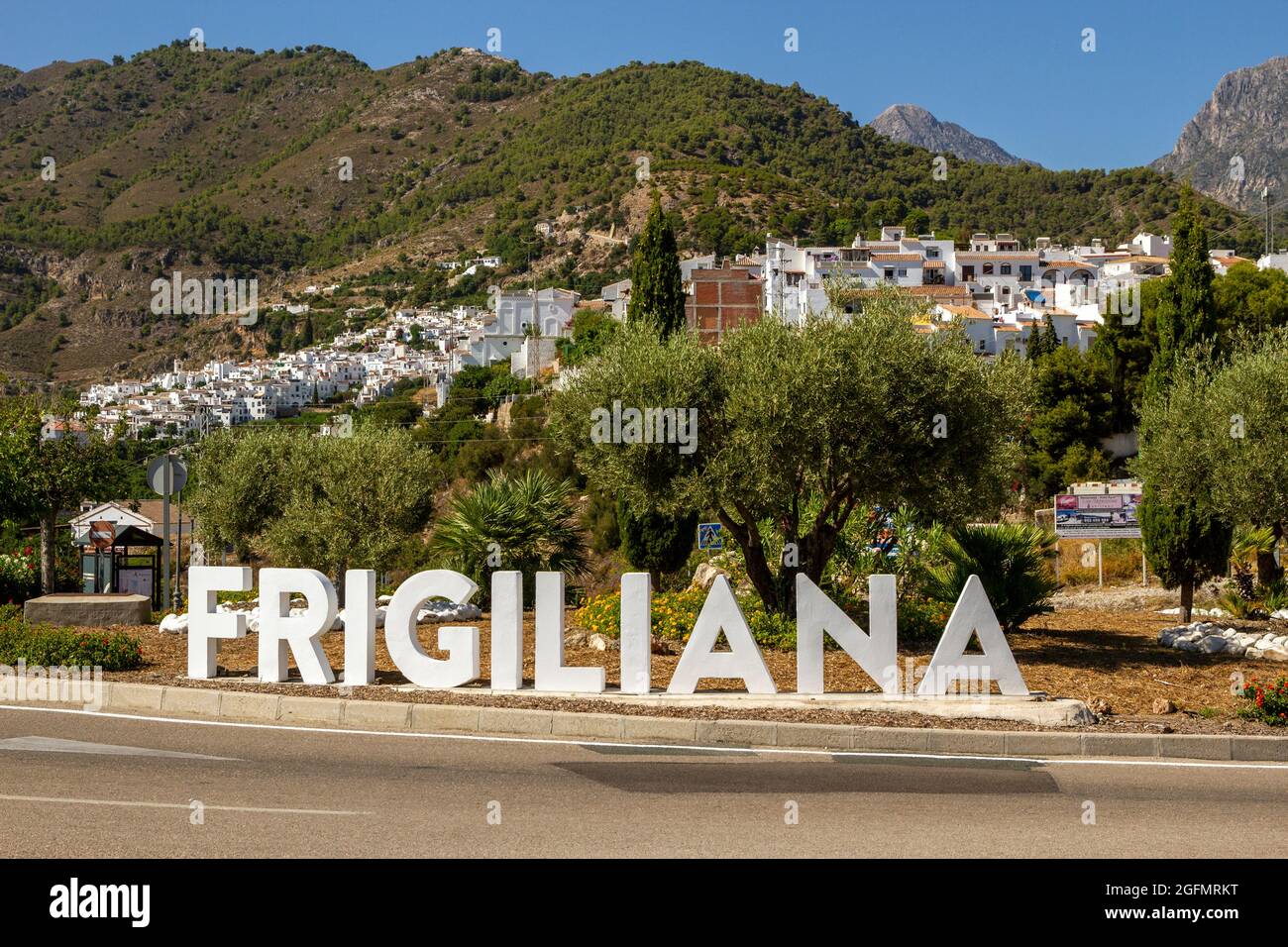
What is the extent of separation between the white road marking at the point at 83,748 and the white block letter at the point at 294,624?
266 centimetres

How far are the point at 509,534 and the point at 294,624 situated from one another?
893 cm

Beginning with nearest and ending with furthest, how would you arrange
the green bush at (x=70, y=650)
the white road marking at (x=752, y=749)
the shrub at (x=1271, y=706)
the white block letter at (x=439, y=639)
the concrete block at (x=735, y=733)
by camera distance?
the white road marking at (x=752, y=749), the concrete block at (x=735, y=733), the shrub at (x=1271, y=706), the white block letter at (x=439, y=639), the green bush at (x=70, y=650)

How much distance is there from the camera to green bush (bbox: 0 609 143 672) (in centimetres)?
1394

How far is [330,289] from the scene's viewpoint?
163500 millimetres

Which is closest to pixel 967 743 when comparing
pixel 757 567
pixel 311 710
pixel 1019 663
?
pixel 1019 663

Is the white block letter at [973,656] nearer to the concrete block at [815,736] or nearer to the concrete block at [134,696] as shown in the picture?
A: the concrete block at [815,736]

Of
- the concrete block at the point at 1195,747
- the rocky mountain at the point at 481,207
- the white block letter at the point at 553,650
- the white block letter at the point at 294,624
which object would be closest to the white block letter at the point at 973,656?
the concrete block at the point at 1195,747

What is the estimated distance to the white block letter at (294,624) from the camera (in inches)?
510

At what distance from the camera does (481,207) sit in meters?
159

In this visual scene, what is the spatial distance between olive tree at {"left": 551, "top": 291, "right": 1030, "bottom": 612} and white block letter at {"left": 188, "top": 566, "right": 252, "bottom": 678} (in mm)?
4970

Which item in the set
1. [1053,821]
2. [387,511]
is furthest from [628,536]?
[1053,821]

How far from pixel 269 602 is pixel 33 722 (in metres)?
2.56

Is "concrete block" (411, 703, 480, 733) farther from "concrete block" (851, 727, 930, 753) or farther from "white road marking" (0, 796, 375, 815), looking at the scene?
"concrete block" (851, 727, 930, 753)

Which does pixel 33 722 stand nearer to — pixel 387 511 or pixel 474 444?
pixel 387 511
